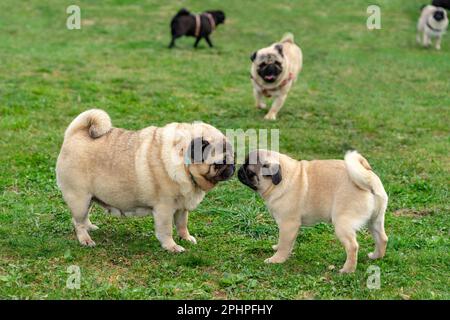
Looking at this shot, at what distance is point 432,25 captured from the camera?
1864 centimetres

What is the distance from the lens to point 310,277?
570cm

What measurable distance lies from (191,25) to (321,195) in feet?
40.5

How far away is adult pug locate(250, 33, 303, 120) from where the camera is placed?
11.3 meters

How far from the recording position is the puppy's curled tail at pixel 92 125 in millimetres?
6344

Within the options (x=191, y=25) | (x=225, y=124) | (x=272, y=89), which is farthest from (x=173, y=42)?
(x=225, y=124)

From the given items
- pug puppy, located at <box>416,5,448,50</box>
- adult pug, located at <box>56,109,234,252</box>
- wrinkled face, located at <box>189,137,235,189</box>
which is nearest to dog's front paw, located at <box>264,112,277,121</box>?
adult pug, located at <box>56,109,234,252</box>

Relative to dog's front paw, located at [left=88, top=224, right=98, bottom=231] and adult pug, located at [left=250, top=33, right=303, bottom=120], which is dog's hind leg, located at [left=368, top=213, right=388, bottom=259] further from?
adult pug, located at [left=250, top=33, right=303, bottom=120]

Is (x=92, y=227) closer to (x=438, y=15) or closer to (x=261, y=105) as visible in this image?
(x=261, y=105)

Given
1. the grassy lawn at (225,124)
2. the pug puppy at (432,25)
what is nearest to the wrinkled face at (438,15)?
the pug puppy at (432,25)

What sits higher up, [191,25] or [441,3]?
[441,3]
